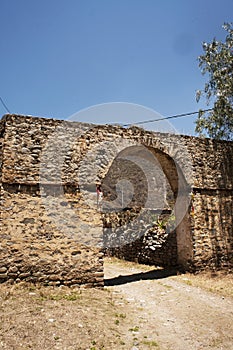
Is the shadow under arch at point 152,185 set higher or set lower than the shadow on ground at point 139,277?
higher

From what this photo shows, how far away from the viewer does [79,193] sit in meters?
7.30

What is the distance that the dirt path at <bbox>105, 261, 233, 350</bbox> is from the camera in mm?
4375

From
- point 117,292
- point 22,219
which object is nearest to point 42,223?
point 22,219

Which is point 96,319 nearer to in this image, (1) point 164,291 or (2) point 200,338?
(2) point 200,338

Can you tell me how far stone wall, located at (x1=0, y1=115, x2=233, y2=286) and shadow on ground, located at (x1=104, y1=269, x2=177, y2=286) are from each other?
2.06 feet

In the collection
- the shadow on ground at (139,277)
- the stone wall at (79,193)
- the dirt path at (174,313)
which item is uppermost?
the stone wall at (79,193)

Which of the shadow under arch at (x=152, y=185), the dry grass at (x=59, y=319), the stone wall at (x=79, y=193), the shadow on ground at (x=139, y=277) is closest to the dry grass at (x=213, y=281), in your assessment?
the stone wall at (x=79, y=193)

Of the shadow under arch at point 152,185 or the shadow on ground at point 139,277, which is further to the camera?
the shadow under arch at point 152,185

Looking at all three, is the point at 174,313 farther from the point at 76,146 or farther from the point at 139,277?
the point at 76,146

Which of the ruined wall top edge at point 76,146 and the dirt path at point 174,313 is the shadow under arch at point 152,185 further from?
the dirt path at point 174,313

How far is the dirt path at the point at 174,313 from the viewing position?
4.38m

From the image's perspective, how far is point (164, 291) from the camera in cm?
726

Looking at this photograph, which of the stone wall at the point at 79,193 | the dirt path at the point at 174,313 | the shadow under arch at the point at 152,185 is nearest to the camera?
the dirt path at the point at 174,313

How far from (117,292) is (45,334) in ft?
9.85
